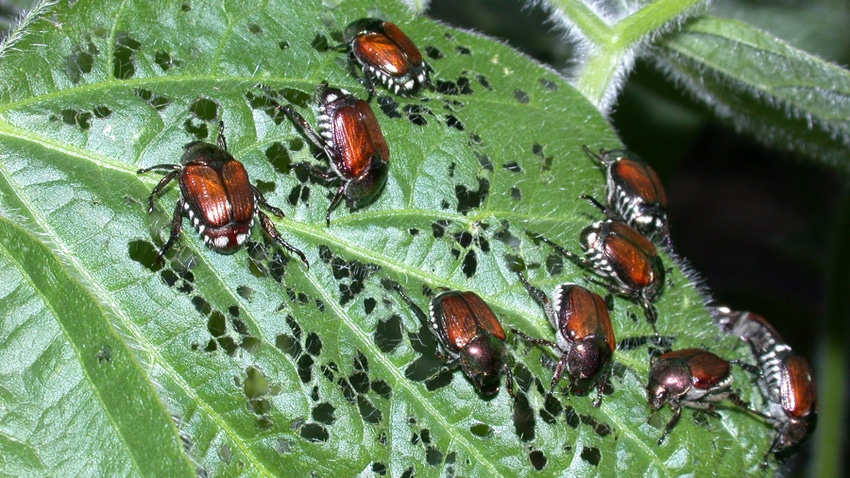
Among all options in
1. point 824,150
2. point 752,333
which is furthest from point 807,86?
point 752,333

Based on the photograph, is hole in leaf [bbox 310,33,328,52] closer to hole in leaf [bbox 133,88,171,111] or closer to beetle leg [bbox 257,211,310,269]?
hole in leaf [bbox 133,88,171,111]

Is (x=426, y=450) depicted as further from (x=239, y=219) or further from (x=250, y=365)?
(x=239, y=219)

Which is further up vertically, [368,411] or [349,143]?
[349,143]

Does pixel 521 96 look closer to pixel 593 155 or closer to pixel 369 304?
pixel 593 155

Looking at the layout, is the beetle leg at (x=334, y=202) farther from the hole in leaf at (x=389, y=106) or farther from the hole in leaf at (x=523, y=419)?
the hole in leaf at (x=523, y=419)

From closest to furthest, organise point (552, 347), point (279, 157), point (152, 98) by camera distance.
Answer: point (152, 98) → point (279, 157) → point (552, 347)

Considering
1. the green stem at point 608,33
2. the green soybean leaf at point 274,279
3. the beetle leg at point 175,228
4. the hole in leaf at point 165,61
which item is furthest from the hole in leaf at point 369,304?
the green stem at point 608,33

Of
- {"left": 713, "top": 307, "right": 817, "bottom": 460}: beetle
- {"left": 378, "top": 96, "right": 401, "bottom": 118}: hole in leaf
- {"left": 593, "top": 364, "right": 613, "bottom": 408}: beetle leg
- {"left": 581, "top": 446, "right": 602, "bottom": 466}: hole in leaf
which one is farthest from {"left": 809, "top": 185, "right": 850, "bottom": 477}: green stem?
{"left": 378, "top": 96, "right": 401, "bottom": 118}: hole in leaf

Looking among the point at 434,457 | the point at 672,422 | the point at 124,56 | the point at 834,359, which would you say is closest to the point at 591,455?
the point at 672,422
